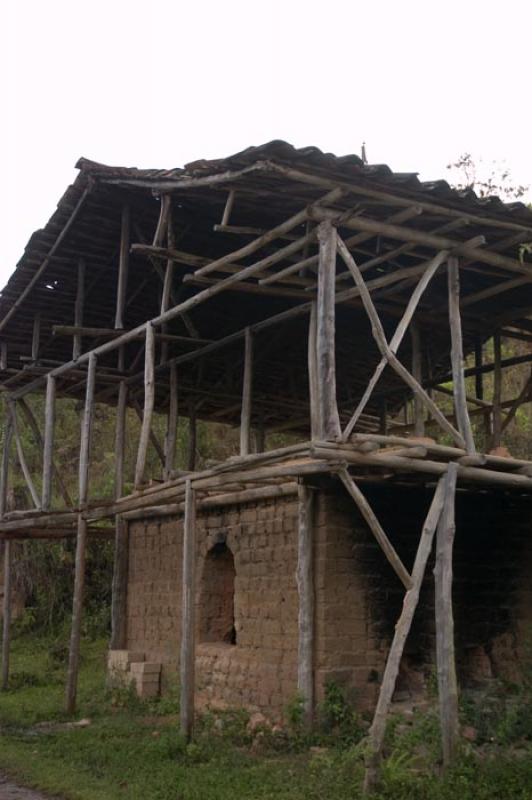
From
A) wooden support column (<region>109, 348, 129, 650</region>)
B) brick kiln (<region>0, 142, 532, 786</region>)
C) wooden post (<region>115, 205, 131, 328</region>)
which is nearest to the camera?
brick kiln (<region>0, 142, 532, 786</region>)

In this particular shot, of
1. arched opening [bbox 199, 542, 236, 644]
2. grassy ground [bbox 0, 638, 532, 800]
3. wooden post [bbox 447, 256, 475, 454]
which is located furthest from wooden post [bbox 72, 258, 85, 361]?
wooden post [bbox 447, 256, 475, 454]

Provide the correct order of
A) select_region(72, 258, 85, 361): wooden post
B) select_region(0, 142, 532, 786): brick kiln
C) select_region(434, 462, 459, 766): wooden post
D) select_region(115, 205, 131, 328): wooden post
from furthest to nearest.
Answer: select_region(72, 258, 85, 361): wooden post
select_region(115, 205, 131, 328): wooden post
select_region(0, 142, 532, 786): brick kiln
select_region(434, 462, 459, 766): wooden post

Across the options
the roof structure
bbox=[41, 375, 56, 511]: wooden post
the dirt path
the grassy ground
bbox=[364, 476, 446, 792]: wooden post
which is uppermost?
the roof structure

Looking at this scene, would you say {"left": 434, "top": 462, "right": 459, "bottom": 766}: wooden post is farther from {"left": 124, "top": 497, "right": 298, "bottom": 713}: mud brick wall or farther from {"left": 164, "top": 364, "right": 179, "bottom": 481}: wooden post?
{"left": 164, "top": 364, "right": 179, "bottom": 481}: wooden post

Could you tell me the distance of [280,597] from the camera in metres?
10.3

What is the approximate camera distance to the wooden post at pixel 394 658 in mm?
7164

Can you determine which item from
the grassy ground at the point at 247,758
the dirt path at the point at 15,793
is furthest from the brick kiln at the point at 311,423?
the dirt path at the point at 15,793

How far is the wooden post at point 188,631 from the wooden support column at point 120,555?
11.9 ft

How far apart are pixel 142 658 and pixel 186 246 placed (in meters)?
5.87

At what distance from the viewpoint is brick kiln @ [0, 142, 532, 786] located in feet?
26.8

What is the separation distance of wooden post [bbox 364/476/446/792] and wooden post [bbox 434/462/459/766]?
0.39 feet

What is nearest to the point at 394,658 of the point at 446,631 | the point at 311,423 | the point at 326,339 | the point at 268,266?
the point at 446,631

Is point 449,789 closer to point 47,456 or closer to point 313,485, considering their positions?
point 313,485

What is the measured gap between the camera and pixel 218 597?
479 inches
